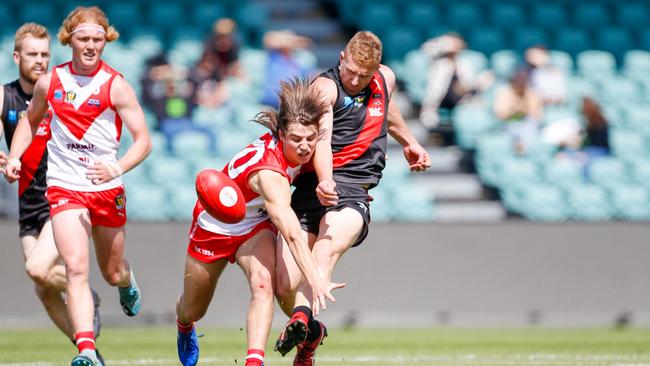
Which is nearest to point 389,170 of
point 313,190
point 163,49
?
point 163,49

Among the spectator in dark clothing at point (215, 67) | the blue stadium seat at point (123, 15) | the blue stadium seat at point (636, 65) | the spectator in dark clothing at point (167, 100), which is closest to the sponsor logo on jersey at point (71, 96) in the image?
the spectator in dark clothing at point (167, 100)

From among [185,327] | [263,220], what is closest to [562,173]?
[185,327]

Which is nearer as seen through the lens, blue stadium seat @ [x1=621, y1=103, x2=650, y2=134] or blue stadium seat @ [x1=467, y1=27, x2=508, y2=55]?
blue stadium seat @ [x1=621, y1=103, x2=650, y2=134]

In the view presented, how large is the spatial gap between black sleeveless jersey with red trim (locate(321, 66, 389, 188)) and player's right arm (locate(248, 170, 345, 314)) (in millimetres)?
1171

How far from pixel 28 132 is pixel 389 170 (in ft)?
26.0

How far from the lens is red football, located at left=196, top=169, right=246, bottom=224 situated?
7074 mm

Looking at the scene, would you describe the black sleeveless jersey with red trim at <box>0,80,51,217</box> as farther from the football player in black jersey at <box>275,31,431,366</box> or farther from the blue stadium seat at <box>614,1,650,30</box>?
the blue stadium seat at <box>614,1,650,30</box>

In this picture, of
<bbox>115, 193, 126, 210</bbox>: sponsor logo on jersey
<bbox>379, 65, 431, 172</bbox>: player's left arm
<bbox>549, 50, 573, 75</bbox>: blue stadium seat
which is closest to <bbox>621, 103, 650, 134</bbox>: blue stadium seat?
<bbox>549, 50, 573, 75</bbox>: blue stadium seat

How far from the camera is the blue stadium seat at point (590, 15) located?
18906mm

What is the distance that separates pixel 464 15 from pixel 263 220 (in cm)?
1153

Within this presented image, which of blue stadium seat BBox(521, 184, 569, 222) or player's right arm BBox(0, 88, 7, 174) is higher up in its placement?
player's right arm BBox(0, 88, 7, 174)

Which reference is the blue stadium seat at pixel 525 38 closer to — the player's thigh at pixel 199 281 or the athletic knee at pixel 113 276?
the athletic knee at pixel 113 276

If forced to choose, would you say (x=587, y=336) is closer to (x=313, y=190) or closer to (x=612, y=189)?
(x=612, y=189)

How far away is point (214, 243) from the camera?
7.43 meters
